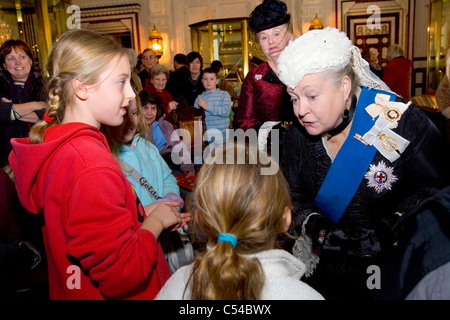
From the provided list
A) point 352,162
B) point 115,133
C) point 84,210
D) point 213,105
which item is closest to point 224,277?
point 84,210

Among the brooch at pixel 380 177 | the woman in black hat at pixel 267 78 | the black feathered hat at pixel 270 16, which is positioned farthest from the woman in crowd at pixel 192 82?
the brooch at pixel 380 177

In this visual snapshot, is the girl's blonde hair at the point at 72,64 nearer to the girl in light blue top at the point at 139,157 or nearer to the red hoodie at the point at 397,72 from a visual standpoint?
the girl in light blue top at the point at 139,157

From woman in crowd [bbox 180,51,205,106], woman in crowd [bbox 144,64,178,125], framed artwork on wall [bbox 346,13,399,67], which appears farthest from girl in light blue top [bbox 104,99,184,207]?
framed artwork on wall [bbox 346,13,399,67]

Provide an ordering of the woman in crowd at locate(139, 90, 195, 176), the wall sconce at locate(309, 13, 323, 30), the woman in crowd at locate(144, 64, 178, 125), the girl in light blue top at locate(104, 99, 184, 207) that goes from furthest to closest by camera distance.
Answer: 1. the wall sconce at locate(309, 13, 323, 30)
2. the woman in crowd at locate(144, 64, 178, 125)
3. the woman in crowd at locate(139, 90, 195, 176)
4. the girl in light blue top at locate(104, 99, 184, 207)

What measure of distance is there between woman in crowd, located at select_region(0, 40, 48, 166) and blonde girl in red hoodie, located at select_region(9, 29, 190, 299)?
79.6 inches

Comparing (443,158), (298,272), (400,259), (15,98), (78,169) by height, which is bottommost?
(298,272)

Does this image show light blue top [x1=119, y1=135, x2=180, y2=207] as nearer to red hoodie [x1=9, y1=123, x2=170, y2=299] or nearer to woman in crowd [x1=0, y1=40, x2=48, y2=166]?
red hoodie [x1=9, y1=123, x2=170, y2=299]

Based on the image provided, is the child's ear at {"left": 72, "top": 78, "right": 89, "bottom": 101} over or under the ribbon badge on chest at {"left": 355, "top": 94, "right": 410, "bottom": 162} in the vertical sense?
over

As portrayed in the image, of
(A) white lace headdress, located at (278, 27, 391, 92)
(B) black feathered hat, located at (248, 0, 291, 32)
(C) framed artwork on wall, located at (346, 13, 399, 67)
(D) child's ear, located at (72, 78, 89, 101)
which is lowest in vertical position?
(D) child's ear, located at (72, 78, 89, 101)

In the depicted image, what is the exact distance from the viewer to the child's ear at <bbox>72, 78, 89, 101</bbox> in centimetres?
125
